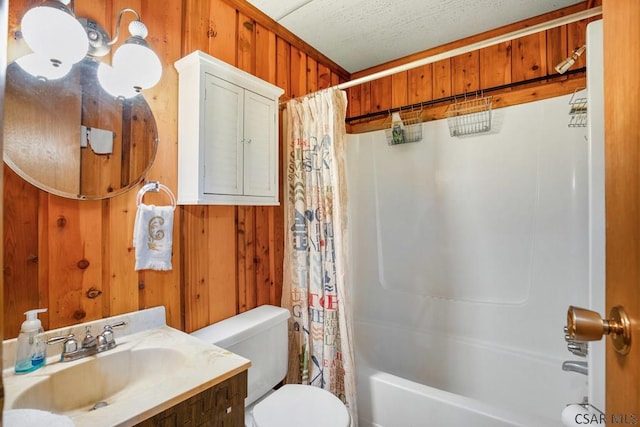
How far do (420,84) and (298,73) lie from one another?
0.93 meters

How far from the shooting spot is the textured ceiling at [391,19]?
1750 mm

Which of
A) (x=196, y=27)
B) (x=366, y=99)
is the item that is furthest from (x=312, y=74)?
(x=196, y=27)

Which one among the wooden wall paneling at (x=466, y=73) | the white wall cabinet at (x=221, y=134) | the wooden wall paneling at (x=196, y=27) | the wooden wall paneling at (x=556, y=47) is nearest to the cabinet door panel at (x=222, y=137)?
the white wall cabinet at (x=221, y=134)

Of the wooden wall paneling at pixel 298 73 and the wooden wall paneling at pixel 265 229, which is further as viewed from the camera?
the wooden wall paneling at pixel 298 73

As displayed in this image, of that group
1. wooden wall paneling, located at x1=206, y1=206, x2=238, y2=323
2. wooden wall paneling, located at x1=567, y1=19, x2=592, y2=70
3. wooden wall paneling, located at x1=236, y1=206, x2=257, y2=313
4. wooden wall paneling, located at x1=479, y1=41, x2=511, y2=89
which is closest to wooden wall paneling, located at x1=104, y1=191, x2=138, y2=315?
wooden wall paneling, located at x1=206, y1=206, x2=238, y2=323

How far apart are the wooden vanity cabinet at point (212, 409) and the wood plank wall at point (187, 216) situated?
551mm

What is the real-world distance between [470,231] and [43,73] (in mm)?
2298

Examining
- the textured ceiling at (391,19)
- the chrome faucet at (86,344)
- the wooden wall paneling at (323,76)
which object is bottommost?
the chrome faucet at (86,344)

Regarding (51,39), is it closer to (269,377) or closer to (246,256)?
(246,256)

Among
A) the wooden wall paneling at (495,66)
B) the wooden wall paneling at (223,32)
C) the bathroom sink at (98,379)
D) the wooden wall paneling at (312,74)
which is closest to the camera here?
the bathroom sink at (98,379)

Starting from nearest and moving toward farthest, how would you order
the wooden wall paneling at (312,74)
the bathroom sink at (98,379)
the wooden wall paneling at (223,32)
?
the bathroom sink at (98,379)
the wooden wall paneling at (223,32)
the wooden wall paneling at (312,74)

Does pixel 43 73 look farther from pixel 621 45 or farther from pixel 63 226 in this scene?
pixel 621 45

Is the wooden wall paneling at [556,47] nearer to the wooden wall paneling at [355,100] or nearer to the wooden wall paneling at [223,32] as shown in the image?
the wooden wall paneling at [355,100]

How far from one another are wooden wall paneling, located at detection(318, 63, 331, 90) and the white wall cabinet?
0.79m
